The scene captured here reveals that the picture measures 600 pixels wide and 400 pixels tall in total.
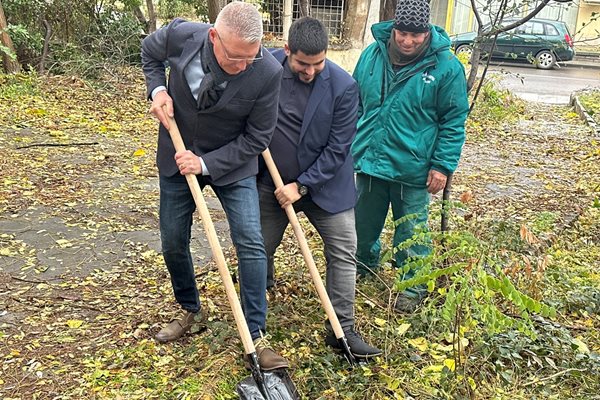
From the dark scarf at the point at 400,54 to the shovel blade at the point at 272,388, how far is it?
1.88 meters

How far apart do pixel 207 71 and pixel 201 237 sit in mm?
2360

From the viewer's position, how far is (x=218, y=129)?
121 inches

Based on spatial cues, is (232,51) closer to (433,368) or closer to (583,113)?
(433,368)

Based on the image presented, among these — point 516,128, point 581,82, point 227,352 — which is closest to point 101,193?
point 227,352

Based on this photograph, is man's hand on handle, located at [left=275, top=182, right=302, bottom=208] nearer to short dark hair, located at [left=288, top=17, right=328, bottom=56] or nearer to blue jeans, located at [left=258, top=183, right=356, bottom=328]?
blue jeans, located at [left=258, top=183, right=356, bottom=328]

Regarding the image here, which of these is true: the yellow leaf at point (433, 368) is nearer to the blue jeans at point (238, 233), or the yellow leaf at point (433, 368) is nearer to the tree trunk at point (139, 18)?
the blue jeans at point (238, 233)

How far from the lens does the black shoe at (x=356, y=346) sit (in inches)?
128

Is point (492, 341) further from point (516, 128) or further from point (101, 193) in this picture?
point (516, 128)

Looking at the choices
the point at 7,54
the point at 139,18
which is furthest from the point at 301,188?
the point at 139,18

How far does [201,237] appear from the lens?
5.09 m

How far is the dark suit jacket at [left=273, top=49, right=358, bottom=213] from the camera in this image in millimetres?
3223

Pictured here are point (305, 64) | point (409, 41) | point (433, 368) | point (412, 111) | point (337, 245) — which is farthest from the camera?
point (412, 111)

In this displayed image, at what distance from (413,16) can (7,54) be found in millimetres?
8239

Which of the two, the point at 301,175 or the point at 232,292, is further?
the point at 301,175
